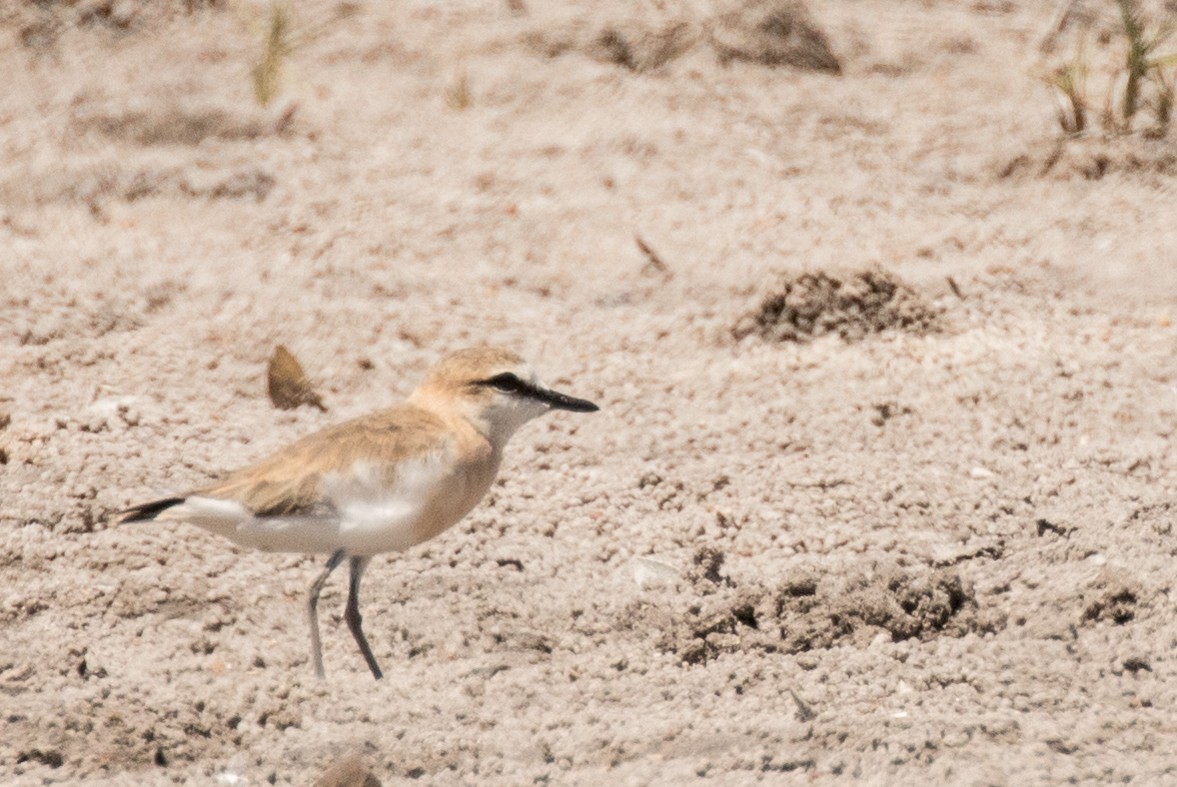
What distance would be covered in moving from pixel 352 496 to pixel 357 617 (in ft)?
1.26

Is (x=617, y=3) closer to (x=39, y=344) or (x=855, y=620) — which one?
(x=39, y=344)

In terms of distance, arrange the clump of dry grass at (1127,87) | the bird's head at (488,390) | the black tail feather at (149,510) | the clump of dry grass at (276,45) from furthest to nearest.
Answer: the clump of dry grass at (276,45), the clump of dry grass at (1127,87), the bird's head at (488,390), the black tail feather at (149,510)

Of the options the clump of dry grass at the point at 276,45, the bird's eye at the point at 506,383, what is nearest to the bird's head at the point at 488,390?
the bird's eye at the point at 506,383

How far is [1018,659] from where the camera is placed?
3.90 metres

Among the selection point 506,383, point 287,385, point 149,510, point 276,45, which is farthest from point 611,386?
point 276,45

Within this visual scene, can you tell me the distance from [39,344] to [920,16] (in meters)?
4.87

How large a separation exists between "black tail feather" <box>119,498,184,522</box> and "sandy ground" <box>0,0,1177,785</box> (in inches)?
16.9

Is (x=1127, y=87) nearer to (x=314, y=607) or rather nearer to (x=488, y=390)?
(x=488, y=390)

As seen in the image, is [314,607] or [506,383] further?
[506,383]

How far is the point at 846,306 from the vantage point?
5797 millimetres

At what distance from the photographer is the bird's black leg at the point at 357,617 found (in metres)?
4.02

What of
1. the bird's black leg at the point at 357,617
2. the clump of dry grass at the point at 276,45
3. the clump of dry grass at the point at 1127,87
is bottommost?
the bird's black leg at the point at 357,617

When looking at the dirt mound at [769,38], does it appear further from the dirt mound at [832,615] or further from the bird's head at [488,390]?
the dirt mound at [832,615]

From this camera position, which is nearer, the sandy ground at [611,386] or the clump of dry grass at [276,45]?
the sandy ground at [611,386]
